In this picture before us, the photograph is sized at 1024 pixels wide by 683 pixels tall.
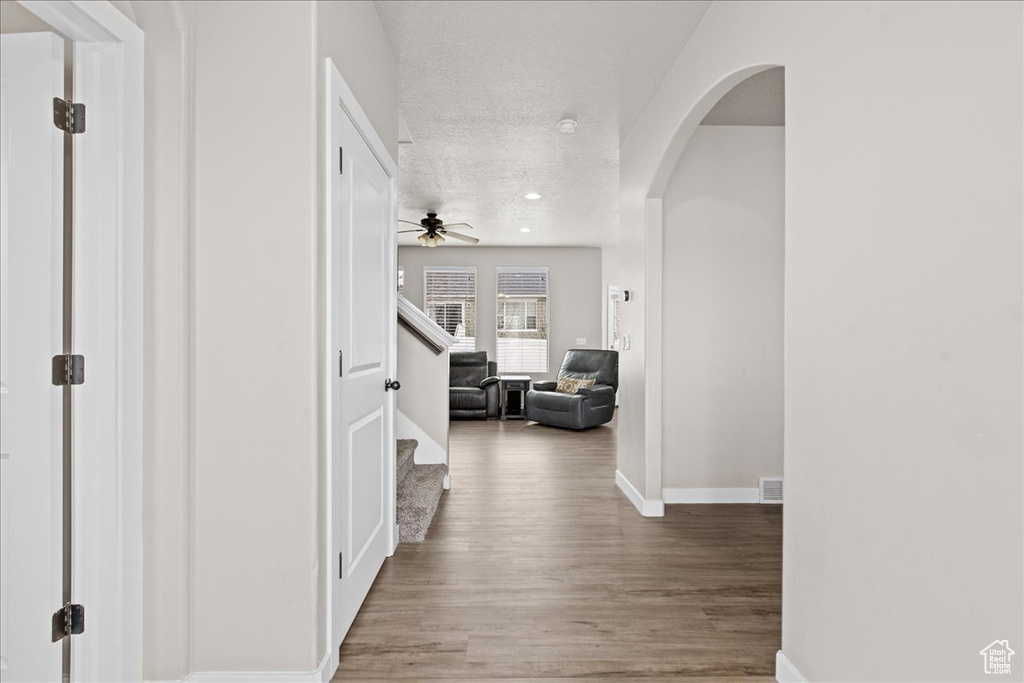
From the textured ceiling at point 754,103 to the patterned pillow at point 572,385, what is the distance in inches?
161

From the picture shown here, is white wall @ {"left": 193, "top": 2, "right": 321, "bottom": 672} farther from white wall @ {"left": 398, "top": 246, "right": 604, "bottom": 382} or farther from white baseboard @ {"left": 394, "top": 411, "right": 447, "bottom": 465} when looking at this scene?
white wall @ {"left": 398, "top": 246, "right": 604, "bottom": 382}

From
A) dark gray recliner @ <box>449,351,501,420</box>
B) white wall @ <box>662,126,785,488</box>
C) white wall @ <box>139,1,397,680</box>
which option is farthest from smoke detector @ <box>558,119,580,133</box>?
dark gray recliner @ <box>449,351,501,420</box>

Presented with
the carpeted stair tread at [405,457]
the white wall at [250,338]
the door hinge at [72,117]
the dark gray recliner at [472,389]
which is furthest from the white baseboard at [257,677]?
the dark gray recliner at [472,389]

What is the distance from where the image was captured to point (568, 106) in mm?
3689

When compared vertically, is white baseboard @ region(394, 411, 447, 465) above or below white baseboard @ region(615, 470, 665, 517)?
above

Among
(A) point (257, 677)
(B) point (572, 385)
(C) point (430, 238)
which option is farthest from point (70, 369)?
(B) point (572, 385)

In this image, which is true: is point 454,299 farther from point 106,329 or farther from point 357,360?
point 106,329

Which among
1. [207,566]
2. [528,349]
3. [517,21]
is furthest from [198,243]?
[528,349]

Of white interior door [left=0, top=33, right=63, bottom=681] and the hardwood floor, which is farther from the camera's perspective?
the hardwood floor

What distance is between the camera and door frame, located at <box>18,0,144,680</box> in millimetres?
1626

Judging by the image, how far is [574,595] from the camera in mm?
2471
